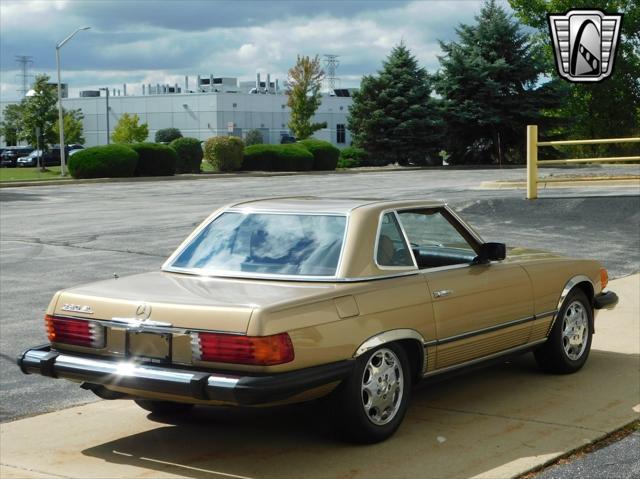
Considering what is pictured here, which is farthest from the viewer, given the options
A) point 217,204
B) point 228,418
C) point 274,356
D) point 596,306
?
point 217,204

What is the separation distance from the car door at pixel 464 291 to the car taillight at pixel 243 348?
4.56ft

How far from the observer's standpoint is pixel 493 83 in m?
52.9

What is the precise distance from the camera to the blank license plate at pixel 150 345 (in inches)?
227

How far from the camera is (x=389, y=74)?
56.2m

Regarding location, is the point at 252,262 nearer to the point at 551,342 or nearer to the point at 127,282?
the point at 127,282

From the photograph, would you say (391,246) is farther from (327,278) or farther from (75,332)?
(75,332)

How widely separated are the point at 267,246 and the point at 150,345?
1171 millimetres

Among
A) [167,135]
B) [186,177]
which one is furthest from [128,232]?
[167,135]

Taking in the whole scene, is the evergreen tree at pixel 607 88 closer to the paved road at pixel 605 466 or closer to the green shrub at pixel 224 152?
the green shrub at pixel 224 152

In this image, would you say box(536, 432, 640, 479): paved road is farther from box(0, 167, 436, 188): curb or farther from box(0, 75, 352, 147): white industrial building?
box(0, 75, 352, 147): white industrial building

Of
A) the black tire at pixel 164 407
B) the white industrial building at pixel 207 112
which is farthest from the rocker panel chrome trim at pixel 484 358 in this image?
the white industrial building at pixel 207 112

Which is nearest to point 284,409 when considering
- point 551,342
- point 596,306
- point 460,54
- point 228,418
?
point 228,418

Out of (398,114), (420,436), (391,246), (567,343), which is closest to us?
(420,436)

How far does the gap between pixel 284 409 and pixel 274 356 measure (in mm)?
1592
